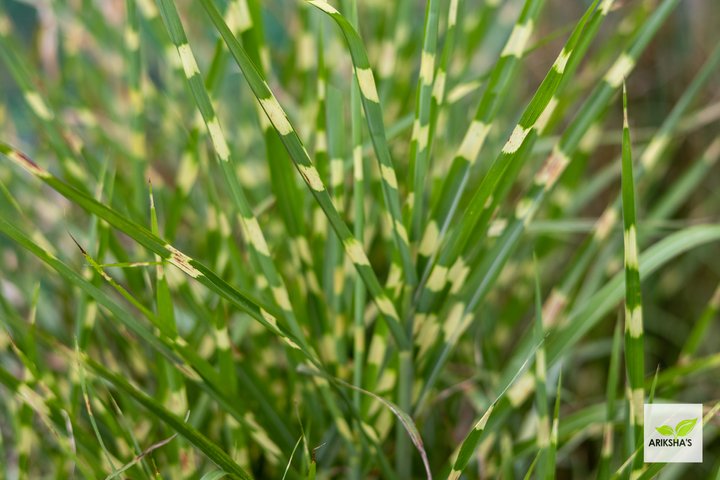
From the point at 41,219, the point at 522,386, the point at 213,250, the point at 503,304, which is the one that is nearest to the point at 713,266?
the point at 503,304

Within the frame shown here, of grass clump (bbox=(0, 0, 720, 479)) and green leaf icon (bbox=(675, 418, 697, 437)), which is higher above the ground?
grass clump (bbox=(0, 0, 720, 479))

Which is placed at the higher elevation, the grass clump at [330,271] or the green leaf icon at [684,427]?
the grass clump at [330,271]

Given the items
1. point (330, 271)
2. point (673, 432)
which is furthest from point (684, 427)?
point (330, 271)

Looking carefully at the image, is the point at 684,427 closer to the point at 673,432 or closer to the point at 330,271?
the point at 673,432
